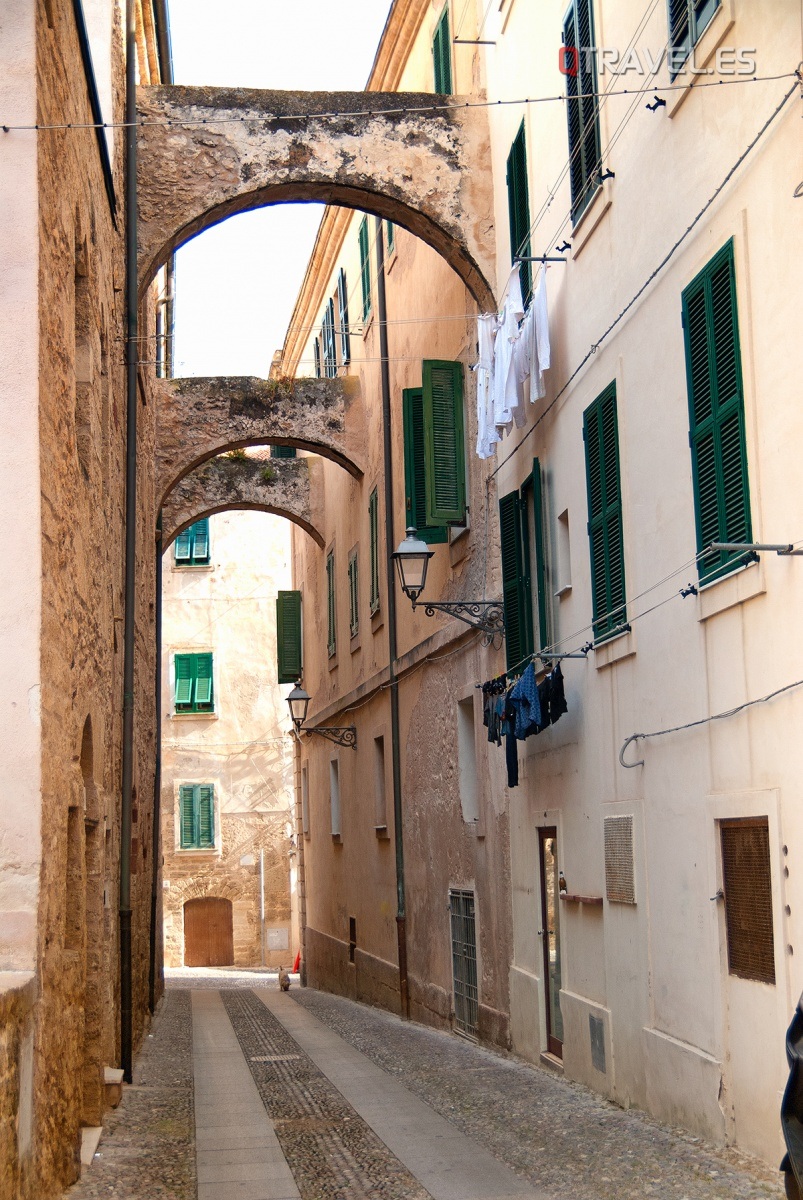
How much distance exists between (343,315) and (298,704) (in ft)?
21.6

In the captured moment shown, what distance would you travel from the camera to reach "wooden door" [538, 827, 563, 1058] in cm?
1136

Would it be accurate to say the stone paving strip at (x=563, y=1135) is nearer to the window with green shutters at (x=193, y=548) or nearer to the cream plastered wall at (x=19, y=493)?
the cream plastered wall at (x=19, y=493)

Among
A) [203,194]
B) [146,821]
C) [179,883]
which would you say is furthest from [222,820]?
[203,194]

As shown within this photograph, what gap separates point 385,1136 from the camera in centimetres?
874

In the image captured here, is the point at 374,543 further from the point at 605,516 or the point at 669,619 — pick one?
the point at 669,619

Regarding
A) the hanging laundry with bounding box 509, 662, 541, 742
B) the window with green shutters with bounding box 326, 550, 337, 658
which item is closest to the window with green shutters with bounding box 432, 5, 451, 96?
the hanging laundry with bounding box 509, 662, 541, 742

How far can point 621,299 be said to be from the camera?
9.75m

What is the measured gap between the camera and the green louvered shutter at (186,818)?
33.0 meters

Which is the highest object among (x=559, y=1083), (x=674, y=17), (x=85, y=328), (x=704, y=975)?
(x=674, y=17)

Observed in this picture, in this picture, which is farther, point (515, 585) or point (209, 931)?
point (209, 931)

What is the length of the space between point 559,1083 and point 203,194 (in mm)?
8681

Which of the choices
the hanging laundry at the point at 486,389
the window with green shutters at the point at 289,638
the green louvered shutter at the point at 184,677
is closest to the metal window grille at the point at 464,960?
the hanging laundry at the point at 486,389

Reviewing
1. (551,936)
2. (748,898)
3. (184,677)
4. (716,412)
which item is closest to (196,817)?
(184,677)

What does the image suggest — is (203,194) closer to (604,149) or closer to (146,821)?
(604,149)
